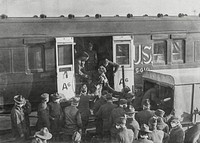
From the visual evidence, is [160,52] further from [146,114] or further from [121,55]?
[146,114]

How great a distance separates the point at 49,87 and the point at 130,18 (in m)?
3.59

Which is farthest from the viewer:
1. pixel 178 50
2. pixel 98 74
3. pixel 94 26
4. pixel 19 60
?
pixel 178 50

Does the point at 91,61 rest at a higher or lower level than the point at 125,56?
lower

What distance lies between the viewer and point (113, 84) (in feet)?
30.5

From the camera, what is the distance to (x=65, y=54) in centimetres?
868

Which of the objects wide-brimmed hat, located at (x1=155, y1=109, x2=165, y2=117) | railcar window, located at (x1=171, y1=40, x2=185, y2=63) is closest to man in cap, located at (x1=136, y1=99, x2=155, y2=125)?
wide-brimmed hat, located at (x1=155, y1=109, x2=165, y2=117)

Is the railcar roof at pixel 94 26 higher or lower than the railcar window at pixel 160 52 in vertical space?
higher

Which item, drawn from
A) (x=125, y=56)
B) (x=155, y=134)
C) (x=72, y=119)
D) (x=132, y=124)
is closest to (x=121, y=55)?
(x=125, y=56)

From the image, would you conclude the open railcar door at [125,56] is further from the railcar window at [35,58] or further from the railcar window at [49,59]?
the railcar window at [35,58]

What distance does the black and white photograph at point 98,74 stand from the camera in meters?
5.61

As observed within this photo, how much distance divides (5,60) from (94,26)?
294 cm

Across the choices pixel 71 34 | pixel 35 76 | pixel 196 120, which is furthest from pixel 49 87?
pixel 196 120

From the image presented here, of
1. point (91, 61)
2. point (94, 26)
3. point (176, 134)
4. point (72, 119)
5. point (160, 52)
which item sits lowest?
point (176, 134)

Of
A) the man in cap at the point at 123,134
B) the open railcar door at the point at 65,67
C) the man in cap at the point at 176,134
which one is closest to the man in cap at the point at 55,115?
the man in cap at the point at 123,134
